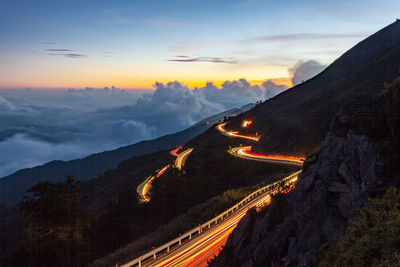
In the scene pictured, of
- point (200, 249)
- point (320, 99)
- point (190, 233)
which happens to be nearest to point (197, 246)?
point (200, 249)

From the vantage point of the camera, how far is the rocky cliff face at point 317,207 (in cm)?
1280

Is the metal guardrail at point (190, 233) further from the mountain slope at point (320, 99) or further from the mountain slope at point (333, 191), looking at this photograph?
the mountain slope at point (320, 99)

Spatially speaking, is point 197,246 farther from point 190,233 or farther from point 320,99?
point 320,99

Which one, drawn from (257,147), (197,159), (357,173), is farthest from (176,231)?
(257,147)

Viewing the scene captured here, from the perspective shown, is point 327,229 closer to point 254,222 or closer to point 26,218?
point 254,222

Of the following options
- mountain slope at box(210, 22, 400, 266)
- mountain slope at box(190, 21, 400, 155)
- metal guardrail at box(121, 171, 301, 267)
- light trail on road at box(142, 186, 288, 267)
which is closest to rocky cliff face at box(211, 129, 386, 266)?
mountain slope at box(210, 22, 400, 266)

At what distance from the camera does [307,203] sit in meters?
15.0

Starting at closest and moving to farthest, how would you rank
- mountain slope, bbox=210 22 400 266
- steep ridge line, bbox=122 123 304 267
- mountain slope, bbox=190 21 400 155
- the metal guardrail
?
mountain slope, bbox=210 22 400 266
the metal guardrail
steep ridge line, bbox=122 123 304 267
mountain slope, bbox=190 21 400 155

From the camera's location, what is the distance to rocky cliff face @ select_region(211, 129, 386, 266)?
12.8 m

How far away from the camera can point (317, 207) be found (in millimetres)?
14367

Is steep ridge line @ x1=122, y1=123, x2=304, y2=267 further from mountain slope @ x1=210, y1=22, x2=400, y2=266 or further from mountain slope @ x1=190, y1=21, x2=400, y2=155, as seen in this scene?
mountain slope @ x1=190, y1=21, x2=400, y2=155

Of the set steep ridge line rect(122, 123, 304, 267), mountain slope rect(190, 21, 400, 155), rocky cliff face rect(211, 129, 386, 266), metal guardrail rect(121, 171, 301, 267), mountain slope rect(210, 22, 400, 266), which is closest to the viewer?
mountain slope rect(210, 22, 400, 266)

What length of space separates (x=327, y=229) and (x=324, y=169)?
381 cm

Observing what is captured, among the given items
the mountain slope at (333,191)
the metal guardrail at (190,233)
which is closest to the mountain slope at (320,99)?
the mountain slope at (333,191)
